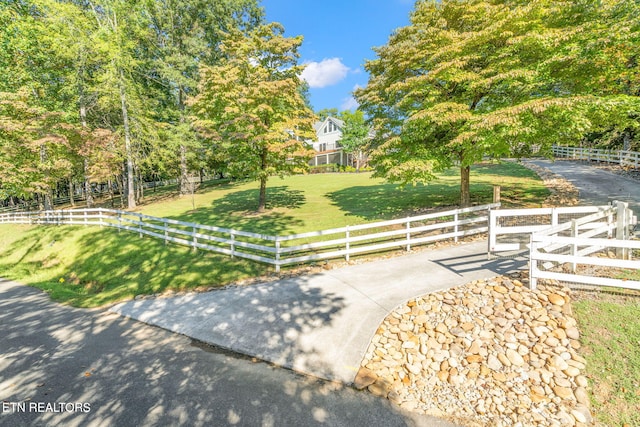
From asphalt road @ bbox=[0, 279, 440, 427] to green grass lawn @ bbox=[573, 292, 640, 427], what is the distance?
2.59 m

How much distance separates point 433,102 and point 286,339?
1073cm

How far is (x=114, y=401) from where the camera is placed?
432cm

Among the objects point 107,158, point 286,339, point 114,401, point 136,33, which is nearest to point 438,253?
point 286,339

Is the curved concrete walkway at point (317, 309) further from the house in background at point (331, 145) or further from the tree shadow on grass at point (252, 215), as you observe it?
the house in background at point (331, 145)

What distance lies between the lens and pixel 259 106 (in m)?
15.3

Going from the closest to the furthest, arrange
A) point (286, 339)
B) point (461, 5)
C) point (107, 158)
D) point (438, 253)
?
point (286, 339) → point (438, 253) → point (461, 5) → point (107, 158)

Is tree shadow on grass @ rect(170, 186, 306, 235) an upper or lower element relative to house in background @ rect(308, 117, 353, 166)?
lower

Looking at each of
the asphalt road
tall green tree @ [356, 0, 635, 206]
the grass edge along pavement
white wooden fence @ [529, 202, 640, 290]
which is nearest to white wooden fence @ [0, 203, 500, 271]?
tall green tree @ [356, 0, 635, 206]

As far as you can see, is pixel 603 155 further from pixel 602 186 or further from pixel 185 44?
pixel 185 44

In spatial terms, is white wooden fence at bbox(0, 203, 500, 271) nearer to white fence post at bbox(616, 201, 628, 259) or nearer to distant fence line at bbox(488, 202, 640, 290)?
distant fence line at bbox(488, 202, 640, 290)

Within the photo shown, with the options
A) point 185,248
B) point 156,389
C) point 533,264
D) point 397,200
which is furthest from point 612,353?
point 397,200

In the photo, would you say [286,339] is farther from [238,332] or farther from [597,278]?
[597,278]

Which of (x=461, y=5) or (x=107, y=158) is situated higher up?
(x=461, y=5)

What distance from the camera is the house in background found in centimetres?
4941
